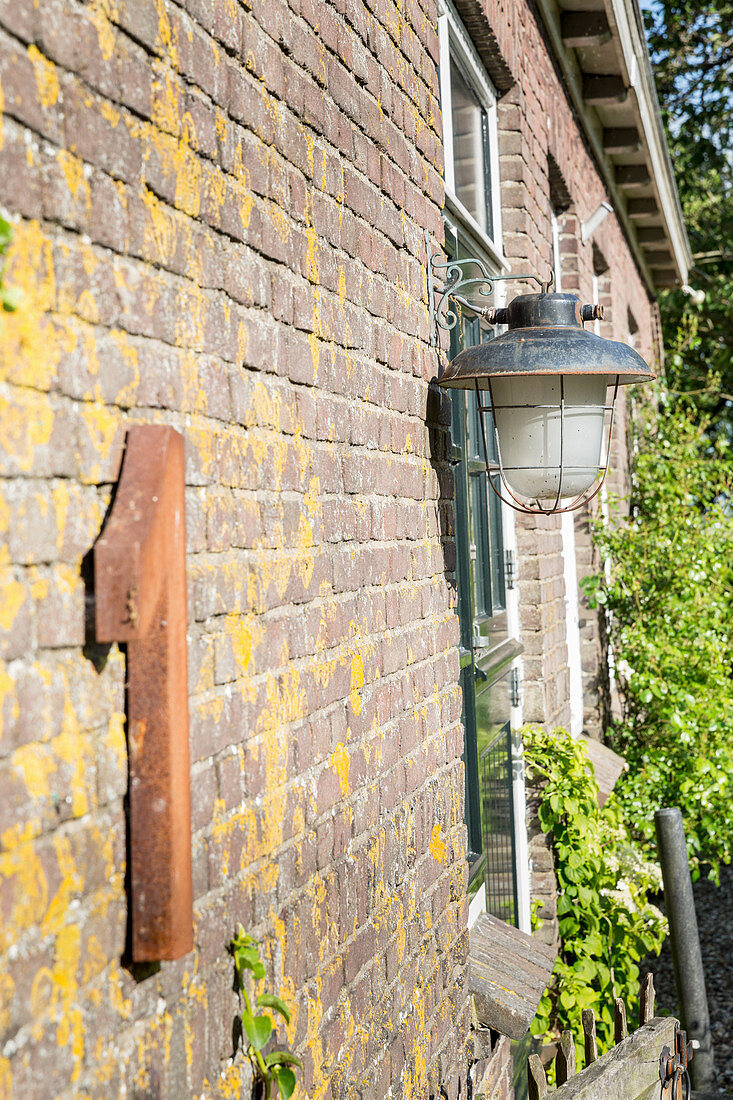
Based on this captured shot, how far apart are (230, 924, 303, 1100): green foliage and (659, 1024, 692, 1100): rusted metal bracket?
2.37m

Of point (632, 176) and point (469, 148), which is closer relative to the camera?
point (469, 148)

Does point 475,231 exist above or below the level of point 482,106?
below

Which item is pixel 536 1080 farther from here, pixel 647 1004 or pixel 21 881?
pixel 21 881

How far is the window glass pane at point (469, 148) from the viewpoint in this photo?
4.04 meters

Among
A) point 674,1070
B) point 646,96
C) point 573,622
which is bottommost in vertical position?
point 674,1070

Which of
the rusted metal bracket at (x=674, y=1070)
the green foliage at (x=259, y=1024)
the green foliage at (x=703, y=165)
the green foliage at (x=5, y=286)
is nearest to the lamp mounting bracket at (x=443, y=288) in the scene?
the green foliage at (x=259, y=1024)

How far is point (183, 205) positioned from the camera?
1.42 meters

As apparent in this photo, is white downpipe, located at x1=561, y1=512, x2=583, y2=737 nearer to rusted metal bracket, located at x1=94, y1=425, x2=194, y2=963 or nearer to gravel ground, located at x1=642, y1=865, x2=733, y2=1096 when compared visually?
gravel ground, located at x1=642, y1=865, x2=733, y2=1096

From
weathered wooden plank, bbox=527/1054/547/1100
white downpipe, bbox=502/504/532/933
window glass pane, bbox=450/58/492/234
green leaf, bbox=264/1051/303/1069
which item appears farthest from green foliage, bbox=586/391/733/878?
green leaf, bbox=264/1051/303/1069

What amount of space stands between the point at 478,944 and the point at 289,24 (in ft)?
8.92

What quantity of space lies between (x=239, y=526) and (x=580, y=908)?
353 cm

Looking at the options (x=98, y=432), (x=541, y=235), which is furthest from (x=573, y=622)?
(x=98, y=432)

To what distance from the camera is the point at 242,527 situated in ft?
5.18

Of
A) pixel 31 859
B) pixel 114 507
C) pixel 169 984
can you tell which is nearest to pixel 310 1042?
pixel 169 984
